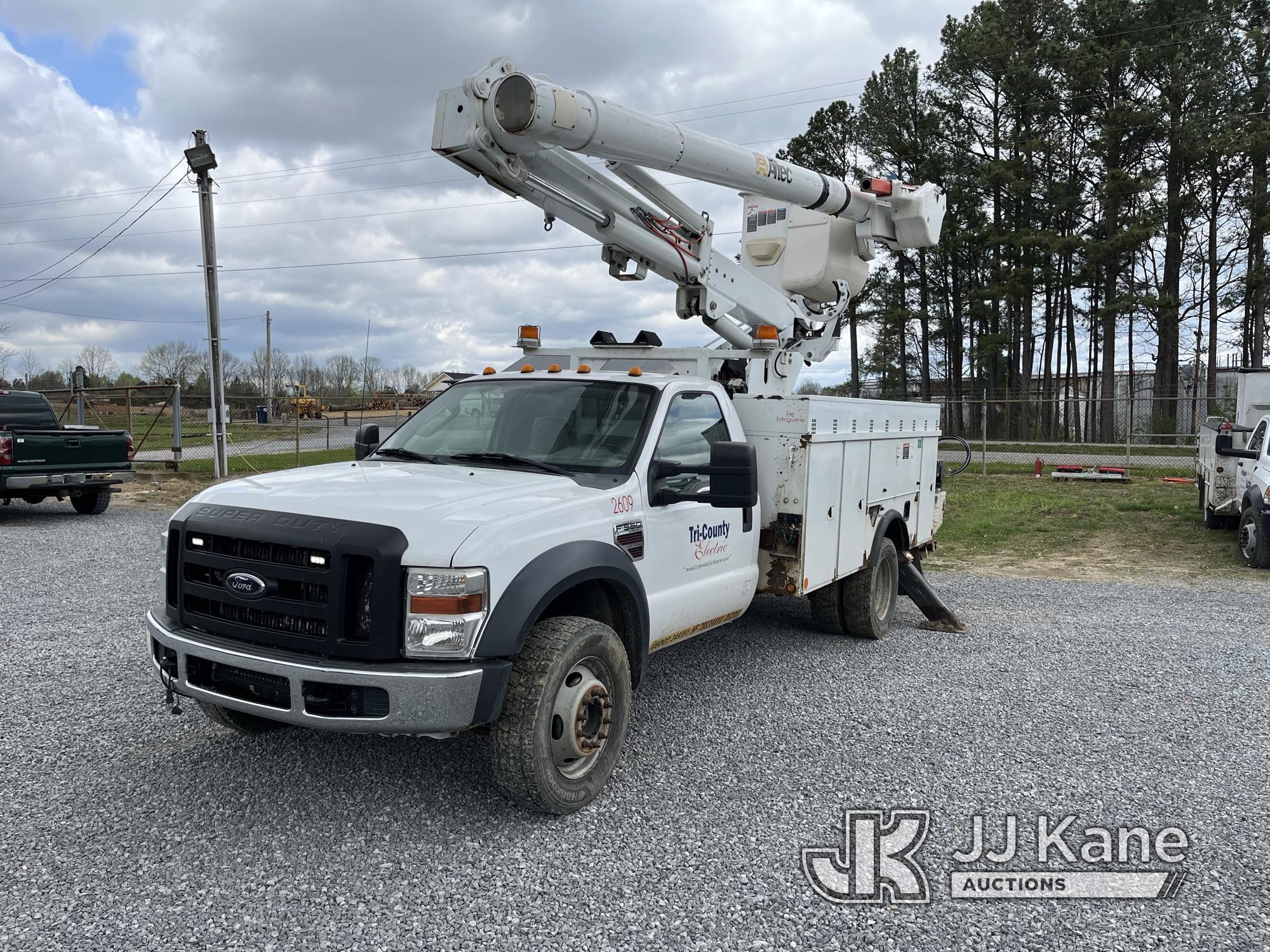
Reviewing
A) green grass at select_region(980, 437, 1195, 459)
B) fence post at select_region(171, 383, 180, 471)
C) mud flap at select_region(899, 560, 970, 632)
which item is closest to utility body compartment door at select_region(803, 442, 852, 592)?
mud flap at select_region(899, 560, 970, 632)

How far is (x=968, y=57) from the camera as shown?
34.8m

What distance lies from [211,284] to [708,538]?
17.2 metres

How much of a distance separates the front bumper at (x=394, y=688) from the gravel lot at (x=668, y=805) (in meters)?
0.55

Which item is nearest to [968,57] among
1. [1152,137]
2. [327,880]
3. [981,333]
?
[1152,137]

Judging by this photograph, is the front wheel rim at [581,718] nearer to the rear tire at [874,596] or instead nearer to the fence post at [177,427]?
the rear tire at [874,596]

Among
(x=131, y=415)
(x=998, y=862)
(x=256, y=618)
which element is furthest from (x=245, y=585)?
(x=131, y=415)

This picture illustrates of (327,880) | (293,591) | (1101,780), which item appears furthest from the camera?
(1101,780)

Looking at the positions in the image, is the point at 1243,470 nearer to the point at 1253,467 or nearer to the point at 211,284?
Answer: the point at 1253,467

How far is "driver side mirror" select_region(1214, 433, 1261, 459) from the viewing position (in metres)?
11.3

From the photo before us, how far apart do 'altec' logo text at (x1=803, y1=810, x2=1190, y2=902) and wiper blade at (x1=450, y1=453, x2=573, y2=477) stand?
207 cm

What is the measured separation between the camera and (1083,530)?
1416 centimetres

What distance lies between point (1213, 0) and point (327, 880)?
3598 cm

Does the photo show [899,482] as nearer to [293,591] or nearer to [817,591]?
[817,591]

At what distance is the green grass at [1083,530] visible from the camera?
1157 centimetres
